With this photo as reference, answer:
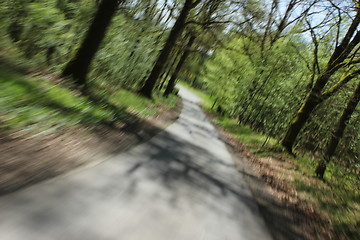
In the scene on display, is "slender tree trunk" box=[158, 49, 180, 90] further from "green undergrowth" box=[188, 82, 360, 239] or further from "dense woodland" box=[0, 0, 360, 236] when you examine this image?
"green undergrowth" box=[188, 82, 360, 239]

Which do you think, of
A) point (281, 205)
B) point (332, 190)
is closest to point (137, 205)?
point (281, 205)

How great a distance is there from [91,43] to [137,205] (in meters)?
6.27

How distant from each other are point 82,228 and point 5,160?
5.14 ft

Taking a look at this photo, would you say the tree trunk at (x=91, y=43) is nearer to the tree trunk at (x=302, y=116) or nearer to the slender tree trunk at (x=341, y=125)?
the slender tree trunk at (x=341, y=125)

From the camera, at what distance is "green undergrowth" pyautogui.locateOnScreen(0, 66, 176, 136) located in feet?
15.1

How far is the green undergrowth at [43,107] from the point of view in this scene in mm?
4600

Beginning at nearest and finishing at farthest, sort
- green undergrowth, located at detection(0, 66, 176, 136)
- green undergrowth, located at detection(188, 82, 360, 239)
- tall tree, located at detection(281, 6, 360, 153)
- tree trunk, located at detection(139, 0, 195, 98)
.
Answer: green undergrowth, located at detection(0, 66, 176, 136) → green undergrowth, located at detection(188, 82, 360, 239) → tall tree, located at detection(281, 6, 360, 153) → tree trunk, located at detection(139, 0, 195, 98)

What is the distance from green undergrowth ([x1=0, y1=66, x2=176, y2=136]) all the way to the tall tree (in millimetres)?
8371

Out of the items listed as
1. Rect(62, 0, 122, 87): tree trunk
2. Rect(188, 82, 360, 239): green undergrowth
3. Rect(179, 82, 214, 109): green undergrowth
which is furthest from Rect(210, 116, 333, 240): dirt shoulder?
Rect(179, 82, 214, 109): green undergrowth

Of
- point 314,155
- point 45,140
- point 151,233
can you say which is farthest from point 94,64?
point 314,155

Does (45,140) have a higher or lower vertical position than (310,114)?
lower

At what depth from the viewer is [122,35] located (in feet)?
37.8

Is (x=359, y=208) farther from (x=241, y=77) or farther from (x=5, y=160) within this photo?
(x=241, y=77)

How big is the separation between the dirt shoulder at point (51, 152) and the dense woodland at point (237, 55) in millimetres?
3238
